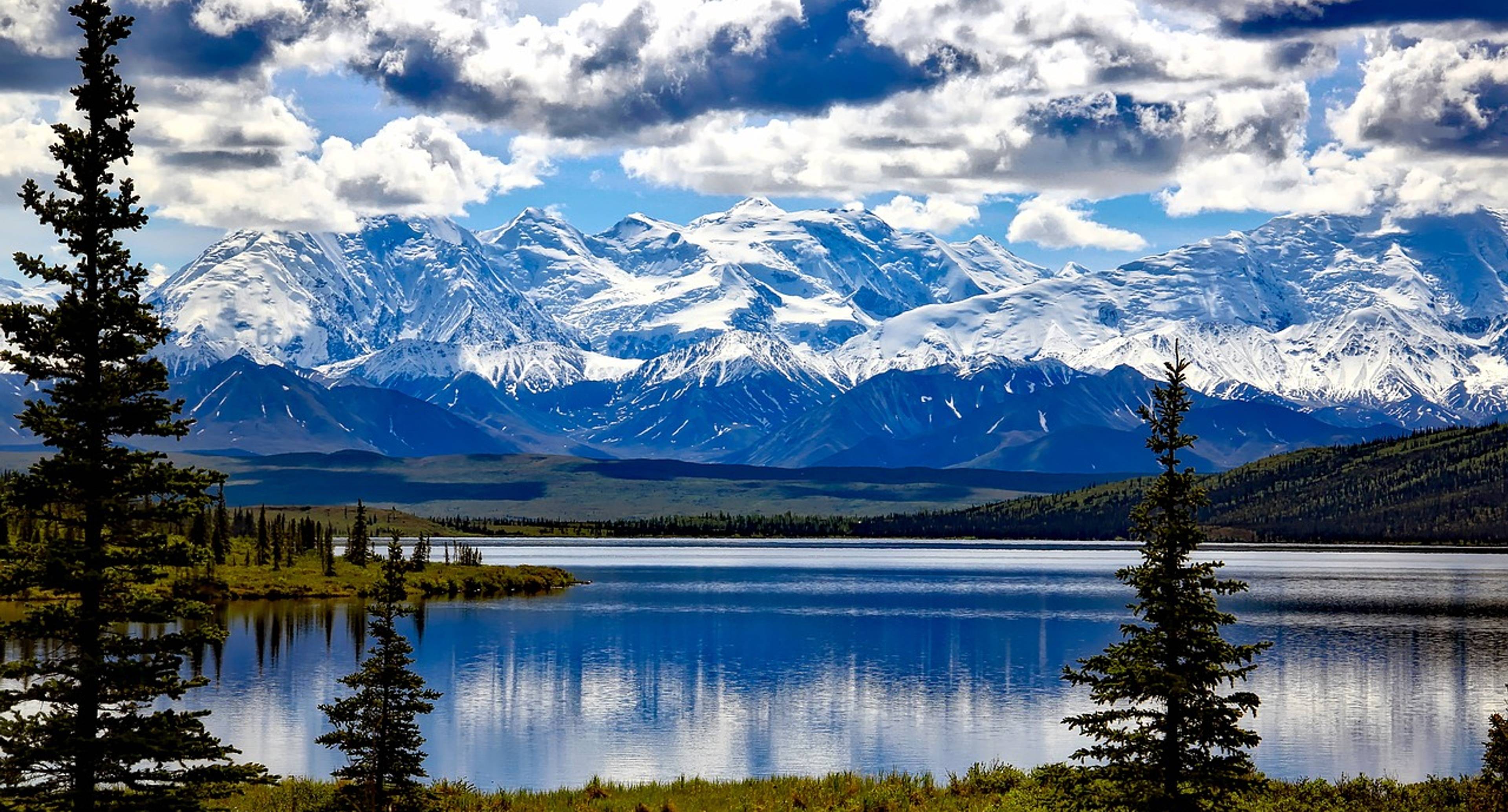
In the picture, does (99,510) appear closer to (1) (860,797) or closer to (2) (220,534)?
(1) (860,797)

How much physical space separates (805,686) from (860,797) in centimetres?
4501

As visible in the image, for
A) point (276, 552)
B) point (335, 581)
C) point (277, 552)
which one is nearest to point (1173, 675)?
point (335, 581)

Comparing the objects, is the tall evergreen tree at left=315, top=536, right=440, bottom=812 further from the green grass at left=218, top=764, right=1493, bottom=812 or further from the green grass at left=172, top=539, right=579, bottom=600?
the green grass at left=172, top=539, right=579, bottom=600

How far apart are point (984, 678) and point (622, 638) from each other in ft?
124

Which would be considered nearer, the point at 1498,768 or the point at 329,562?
the point at 1498,768

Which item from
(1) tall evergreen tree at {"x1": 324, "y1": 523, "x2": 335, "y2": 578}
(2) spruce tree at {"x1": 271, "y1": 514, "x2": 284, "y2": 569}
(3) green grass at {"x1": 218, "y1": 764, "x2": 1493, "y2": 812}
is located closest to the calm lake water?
(3) green grass at {"x1": 218, "y1": 764, "x2": 1493, "y2": 812}

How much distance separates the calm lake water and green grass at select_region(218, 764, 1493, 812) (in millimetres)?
8242

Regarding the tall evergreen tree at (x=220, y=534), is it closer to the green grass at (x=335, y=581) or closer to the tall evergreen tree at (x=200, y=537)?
the tall evergreen tree at (x=200, y=537)

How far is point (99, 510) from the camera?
32562 mm

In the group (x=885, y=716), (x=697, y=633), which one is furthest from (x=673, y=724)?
(x=697, y=633)

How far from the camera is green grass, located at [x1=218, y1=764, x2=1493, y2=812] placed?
4422cm

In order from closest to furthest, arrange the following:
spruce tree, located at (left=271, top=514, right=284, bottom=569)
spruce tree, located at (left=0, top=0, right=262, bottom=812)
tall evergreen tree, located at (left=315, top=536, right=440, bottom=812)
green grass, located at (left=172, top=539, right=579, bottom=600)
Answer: spruce tree, located at (left=0, top=0, right=262, bottom=812) < tall evergreen tree, located at (left=315, top=536, right=440, bottom=812) < green grass, located at (left=172, top=539, right=579, bottom=600) < spruce tree, located at (left=271, top=514, right=284, bottom=569)

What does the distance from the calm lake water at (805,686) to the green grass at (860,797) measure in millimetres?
8242

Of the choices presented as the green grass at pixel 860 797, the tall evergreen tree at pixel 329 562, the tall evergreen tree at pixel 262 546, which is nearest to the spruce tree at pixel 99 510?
the green grass at pixel 860 797
